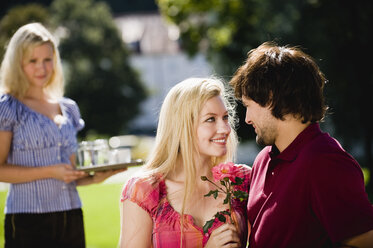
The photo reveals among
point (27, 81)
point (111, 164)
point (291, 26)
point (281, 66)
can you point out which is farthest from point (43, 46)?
point (291, 26)

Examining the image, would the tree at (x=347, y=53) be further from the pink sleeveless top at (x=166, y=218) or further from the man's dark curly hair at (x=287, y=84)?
the man's dark curly hair at (x=287, y=84)

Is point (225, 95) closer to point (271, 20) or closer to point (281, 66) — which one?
point (281, 66)

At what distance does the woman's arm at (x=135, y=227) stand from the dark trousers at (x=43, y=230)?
3.28 ft

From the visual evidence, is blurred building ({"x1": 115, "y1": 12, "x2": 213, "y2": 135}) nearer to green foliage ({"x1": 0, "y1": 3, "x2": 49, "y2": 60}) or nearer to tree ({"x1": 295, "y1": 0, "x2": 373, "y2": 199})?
green foliage ({"x1": 0, "y1": 3, "x2": 49, "y2": 60})

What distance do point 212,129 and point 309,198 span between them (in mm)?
815

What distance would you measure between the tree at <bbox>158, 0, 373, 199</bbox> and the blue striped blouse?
871 cm

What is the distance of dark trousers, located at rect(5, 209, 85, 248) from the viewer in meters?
3.66

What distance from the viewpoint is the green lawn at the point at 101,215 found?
8.51 meters

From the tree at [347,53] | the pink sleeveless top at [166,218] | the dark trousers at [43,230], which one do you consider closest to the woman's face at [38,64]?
the dark trousers at [43,230]

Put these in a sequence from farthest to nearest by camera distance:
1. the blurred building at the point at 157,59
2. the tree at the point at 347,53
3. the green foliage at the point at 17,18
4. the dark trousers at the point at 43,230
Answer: the blurred building at the point at 157,59
the green foliage at the point at 17,18
the tree at the point at 347,53
the dark trousers at the point at 43,230

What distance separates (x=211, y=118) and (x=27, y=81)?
1561mm

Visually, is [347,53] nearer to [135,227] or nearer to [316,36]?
[316,36]

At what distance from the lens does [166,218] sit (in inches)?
117

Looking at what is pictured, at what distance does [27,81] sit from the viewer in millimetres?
3857
